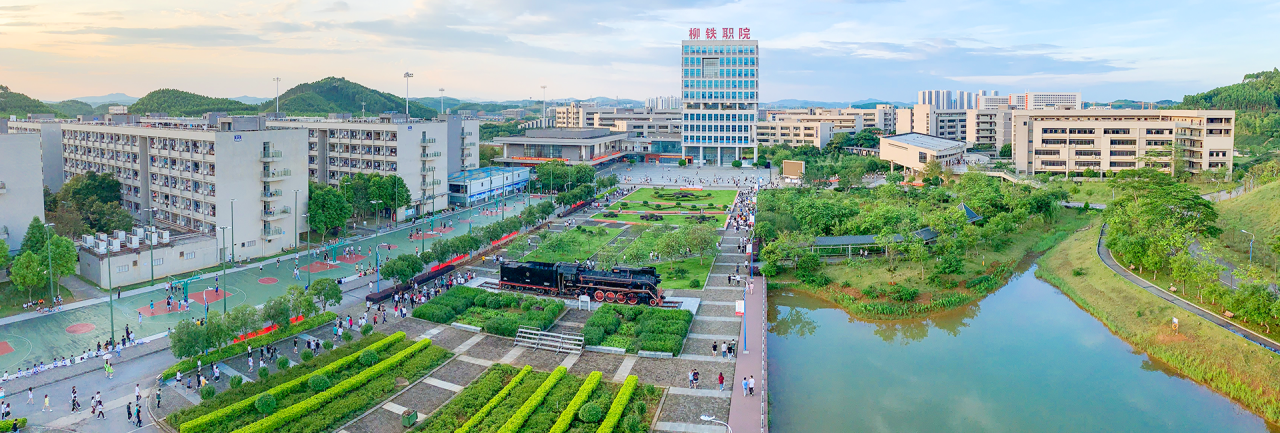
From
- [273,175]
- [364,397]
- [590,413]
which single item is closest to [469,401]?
[364,397]

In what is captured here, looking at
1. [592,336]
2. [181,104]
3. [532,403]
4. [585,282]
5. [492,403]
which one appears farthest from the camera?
[181,104]

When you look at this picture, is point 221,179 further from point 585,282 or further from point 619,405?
point 619,405

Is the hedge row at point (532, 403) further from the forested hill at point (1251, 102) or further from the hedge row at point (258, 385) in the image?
the forested hill at point (1251, 102)

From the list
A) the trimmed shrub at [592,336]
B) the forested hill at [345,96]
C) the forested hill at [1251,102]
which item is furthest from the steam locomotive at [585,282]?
the forested hill at [345,96]

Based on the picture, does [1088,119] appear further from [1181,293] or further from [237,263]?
[237,263]

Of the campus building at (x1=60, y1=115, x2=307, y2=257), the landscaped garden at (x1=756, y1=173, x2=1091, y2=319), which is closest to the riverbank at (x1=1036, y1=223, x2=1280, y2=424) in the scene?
the landscaped garden at (x1=756, y1=173, x2=1091, y2=319)

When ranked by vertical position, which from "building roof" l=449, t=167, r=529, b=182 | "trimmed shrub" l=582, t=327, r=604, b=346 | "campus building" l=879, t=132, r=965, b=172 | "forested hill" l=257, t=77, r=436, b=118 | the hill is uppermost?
"forested hill" l=257, t=77, r=436, b=118

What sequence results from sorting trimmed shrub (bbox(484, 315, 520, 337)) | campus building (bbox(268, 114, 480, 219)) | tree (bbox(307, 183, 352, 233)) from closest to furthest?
trimmed shrub (bbox(484, 315, 520, 337))
tree (bbox(307, 183, 352, 233))
campus building (bbox(268, 114, 480, 219))

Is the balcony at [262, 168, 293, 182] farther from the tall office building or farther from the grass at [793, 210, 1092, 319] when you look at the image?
the tall office building
